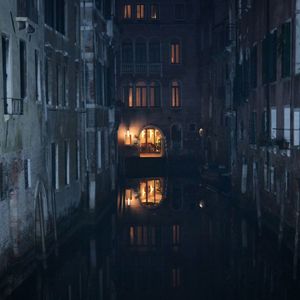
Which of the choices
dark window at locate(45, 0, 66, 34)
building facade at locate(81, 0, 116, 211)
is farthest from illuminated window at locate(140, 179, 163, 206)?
dark window at locate(45, 0, 66, 34)

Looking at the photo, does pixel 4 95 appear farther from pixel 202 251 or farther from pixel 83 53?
pixel 83 53

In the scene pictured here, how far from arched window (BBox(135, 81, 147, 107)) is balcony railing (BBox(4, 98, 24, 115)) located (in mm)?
33077

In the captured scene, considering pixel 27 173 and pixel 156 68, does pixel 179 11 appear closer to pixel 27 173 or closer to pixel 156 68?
pixel 156 68

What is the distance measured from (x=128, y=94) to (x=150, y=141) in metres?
4.63

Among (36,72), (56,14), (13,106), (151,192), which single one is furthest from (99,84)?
(13,106)

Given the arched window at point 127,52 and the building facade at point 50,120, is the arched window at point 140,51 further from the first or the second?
the building facade at point 50,120

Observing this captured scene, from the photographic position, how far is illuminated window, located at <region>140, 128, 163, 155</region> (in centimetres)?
5056

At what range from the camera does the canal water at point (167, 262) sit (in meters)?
15.7

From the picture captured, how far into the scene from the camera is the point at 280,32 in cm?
2098

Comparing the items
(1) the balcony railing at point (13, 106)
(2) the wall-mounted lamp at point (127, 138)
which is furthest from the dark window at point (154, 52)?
(1) the balcony railing at point (13, 106)

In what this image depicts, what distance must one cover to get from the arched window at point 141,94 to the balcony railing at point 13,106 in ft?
109

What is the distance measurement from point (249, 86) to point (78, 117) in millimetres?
7978

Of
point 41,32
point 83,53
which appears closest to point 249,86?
point 83,53

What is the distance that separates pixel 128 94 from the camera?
48.8 meters
